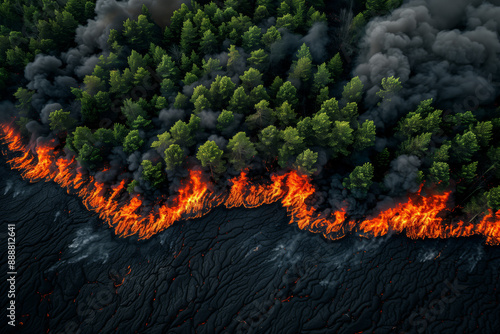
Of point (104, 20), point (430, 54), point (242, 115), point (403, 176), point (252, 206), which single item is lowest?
point (252, 206)

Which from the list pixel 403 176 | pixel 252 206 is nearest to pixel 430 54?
pixel 403 176

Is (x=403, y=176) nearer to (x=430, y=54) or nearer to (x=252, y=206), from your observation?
(x=252, y=206)

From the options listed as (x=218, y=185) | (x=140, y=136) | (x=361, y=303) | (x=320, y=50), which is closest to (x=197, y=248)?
(x=218, y=185)

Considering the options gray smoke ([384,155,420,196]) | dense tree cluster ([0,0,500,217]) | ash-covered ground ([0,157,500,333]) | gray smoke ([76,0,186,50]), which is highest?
gray smoke ([76,0,186,50])

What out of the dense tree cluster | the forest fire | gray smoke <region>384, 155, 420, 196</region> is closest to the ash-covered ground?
the forest fire

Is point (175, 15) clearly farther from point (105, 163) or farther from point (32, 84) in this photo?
point (105, 163)

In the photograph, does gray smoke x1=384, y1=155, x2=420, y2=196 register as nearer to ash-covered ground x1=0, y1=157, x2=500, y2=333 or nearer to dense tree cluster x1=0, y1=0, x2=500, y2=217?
dense tree cluster x1=0, y1=0, x2=500, y2=217
